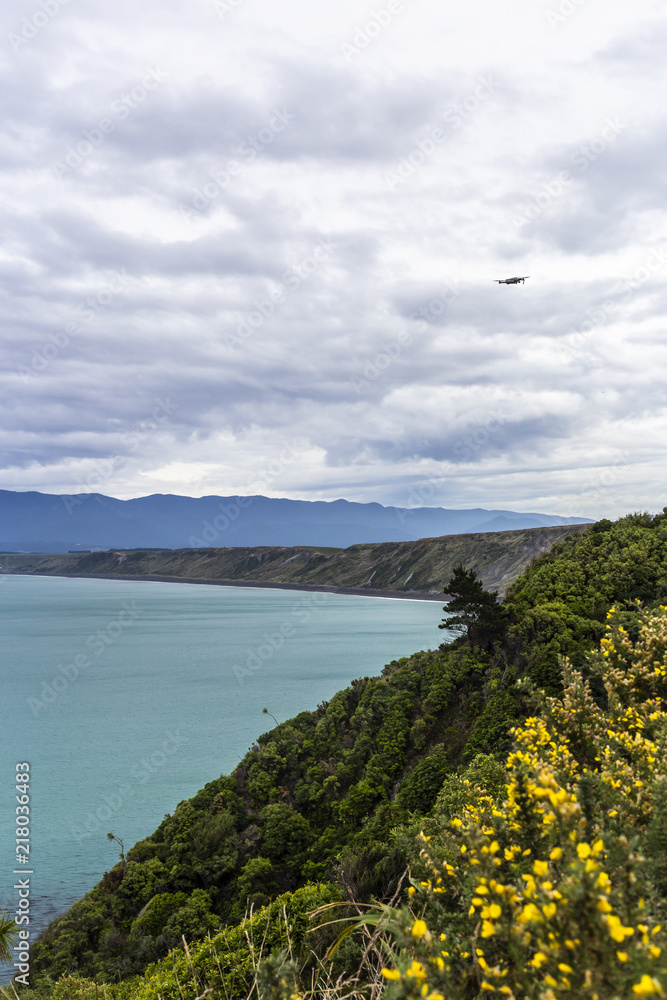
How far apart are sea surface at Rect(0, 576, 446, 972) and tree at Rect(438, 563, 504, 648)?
16.7 meters

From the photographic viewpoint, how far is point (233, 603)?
134000 millimetres

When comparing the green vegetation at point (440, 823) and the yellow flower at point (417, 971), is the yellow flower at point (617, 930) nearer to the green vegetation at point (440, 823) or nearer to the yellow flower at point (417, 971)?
the green vegetation at point (440, 823)

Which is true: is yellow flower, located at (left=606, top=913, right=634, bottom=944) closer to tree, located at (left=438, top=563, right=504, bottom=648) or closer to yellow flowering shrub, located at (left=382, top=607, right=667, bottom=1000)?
yellow flowering shrub, located at (left=382, top=607, right=667, bottom=1000)

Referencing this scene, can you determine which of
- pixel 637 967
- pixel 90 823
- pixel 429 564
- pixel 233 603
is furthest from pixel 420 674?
pixel 429 564

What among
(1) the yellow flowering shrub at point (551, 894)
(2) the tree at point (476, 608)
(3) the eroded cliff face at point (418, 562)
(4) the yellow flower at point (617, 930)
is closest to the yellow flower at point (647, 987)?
(1) the yellow flowering shrub at point (551, 894)

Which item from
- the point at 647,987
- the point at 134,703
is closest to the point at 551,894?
the point at 647,987

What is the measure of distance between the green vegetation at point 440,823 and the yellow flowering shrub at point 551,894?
2cm

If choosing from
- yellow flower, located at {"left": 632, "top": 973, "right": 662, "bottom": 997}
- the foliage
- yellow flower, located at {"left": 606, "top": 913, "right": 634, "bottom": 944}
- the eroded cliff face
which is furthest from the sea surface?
the eroded cliff face

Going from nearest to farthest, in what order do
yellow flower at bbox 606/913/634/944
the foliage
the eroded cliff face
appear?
yellow flower at bbox 606/913/634/944, the foliage, the eroded cliff face

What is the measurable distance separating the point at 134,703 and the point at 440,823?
147 ft

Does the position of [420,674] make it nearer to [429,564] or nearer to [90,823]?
[90,823]

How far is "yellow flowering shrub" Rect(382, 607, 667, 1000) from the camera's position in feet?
8.41

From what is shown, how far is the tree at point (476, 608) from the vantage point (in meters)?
20.6

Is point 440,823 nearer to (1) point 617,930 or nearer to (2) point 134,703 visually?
(1) point 617,930
